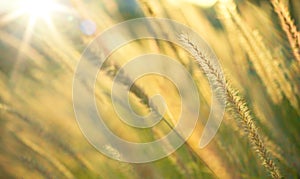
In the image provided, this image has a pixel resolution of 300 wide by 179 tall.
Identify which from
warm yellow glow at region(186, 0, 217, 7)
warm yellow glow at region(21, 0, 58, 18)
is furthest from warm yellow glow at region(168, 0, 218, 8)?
warm yellow glow at region(21, 0, 58, 18)

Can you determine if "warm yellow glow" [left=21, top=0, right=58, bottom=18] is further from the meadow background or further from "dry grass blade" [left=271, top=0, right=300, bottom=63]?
"dry grass blade" [left=271, top=0, right=300, bottom=63]

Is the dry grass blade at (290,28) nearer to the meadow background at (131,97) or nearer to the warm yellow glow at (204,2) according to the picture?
the meadow background at (131,97)

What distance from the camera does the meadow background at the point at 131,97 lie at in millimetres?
952

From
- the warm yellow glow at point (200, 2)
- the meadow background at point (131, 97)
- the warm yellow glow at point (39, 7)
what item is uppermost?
the warm yellow glow at point (39, 7)

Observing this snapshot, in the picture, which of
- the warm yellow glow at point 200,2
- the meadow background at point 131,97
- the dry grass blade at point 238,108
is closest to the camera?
the dry grass blade at point 238,108

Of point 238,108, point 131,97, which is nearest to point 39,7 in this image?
point 131,97

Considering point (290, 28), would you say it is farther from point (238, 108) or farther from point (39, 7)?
point (39, 7)

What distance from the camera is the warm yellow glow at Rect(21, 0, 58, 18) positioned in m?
0.98

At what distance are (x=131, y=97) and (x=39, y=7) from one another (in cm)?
32

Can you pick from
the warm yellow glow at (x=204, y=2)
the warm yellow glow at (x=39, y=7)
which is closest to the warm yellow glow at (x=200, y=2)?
the warm yellow glow at (x=204, y=2)

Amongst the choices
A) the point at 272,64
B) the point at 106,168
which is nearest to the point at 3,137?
the point at 106,168

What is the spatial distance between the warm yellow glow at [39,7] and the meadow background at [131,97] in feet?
0.04

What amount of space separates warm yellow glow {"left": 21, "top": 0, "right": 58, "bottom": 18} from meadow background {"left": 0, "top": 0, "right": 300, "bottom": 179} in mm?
11

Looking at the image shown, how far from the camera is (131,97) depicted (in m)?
0.94
